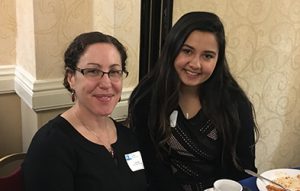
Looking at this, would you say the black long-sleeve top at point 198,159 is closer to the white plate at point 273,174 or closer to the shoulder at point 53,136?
the white plate at point 273,174

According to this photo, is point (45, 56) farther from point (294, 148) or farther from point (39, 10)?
point (294, 148)

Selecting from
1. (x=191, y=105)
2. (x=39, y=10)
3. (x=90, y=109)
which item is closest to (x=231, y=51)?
(x=191, y=105)

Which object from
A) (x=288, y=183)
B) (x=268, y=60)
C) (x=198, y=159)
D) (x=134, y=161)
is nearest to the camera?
(x=134, y=161)

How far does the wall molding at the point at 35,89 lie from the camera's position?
5.52 ft

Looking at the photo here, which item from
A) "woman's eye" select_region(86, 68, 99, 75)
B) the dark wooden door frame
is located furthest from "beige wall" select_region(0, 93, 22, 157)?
"woman's eye" select_region(86, 68, 99, 75)

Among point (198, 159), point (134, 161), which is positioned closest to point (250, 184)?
point (198, 159)

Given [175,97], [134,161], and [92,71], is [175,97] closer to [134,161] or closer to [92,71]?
[134,161]

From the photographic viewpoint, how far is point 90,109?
1178mm

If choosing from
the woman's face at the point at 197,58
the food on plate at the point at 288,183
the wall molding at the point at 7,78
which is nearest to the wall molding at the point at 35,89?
→ the wall molding at the point at 7,78

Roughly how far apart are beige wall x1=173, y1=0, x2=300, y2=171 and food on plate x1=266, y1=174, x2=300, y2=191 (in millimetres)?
942

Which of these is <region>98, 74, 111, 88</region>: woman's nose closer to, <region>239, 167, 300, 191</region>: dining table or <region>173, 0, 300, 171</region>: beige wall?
<region>239, 167, 300, 191</region>: dining table

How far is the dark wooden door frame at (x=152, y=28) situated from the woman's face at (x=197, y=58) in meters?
0.41

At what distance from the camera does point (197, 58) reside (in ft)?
4.96

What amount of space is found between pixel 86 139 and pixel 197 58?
59cm
